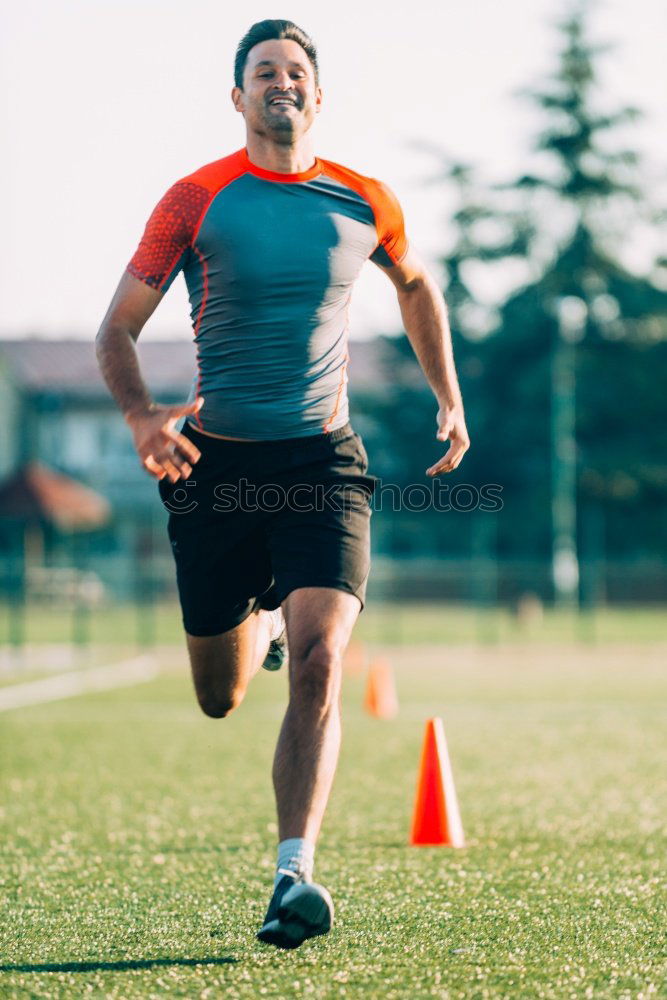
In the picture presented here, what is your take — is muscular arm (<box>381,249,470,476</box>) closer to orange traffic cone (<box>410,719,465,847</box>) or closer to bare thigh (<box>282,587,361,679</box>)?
bare thigh (<box>282,587,361,679</box>)

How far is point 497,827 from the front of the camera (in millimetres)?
6895

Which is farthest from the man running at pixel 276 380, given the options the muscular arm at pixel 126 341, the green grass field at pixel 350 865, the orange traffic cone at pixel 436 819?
the orange traffic cone at pixel 436 819

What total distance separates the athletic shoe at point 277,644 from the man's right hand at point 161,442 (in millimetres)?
1091

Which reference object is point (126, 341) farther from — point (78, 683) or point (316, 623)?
point (78, 683)

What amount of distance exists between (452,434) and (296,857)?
152cm

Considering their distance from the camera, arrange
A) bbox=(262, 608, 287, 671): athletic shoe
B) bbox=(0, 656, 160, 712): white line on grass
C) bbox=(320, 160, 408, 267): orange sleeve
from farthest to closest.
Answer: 1. bbox=(0, 656, 160, 712): white line on grass
2. bbox=(262, 608, 287, 671): athletic shoe
3. bbox=(320, 160, 408, 267): orange sleeve

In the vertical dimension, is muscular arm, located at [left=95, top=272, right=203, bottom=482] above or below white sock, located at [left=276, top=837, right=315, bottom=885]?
above

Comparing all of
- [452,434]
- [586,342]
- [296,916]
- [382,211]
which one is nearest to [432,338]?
[452,434]

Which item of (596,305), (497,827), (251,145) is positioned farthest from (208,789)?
(596,305)

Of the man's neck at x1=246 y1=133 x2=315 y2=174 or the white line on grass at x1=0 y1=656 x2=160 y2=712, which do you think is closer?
the man's neck at x1=246 y1=133 x2=315 y2=174

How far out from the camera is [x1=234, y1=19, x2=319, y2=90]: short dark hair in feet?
15.6

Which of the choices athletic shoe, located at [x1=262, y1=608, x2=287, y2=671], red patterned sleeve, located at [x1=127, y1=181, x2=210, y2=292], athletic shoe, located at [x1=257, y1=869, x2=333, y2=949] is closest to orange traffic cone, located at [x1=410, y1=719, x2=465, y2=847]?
athletic shoe, located at [x1=262, y1=608, x2=287, y2=671]

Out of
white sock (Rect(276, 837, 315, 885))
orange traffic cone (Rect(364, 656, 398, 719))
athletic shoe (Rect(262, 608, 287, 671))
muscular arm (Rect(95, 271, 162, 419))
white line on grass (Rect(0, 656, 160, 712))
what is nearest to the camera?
white sock (Rect(276, 837, 315, 885))

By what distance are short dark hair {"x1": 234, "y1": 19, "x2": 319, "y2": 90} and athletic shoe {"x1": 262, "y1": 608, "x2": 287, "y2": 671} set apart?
1750mm
